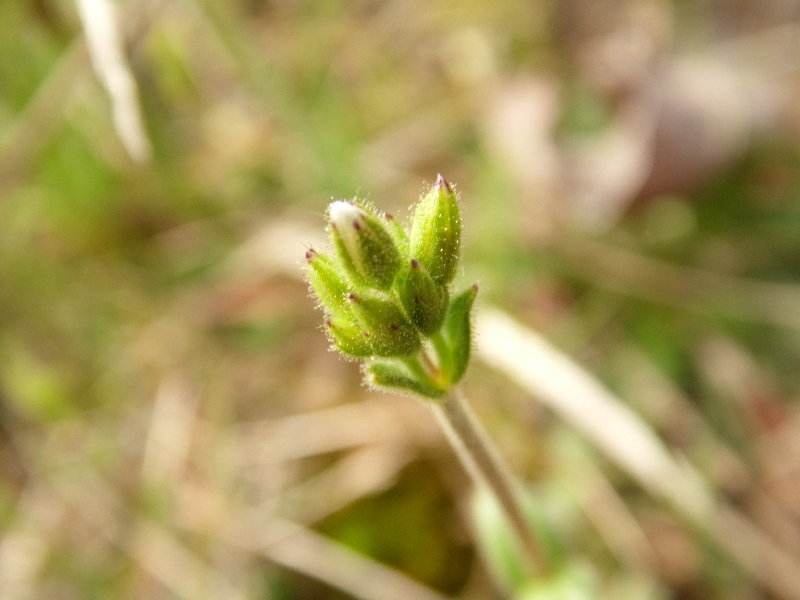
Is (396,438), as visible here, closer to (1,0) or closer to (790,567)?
(790,567)

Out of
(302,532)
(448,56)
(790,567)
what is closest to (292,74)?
(448,56)

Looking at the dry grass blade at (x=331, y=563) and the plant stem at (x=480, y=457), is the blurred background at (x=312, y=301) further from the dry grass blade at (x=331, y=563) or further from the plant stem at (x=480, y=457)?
the plant stem at (x=480, y=457)

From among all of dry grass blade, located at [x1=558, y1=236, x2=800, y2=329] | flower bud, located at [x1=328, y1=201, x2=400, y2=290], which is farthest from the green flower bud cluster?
dry grass blade, located at [x1=558, y1=236, x2=800, y2=329]

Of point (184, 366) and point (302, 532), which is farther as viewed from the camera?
point (184, 366)

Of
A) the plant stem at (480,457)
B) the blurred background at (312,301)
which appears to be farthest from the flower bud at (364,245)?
the blurred background at (312,301)

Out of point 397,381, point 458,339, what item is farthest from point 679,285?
point 397,381

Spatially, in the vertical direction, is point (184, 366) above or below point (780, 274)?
above

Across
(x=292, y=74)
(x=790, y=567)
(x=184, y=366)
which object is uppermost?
(x=292, y=74)
